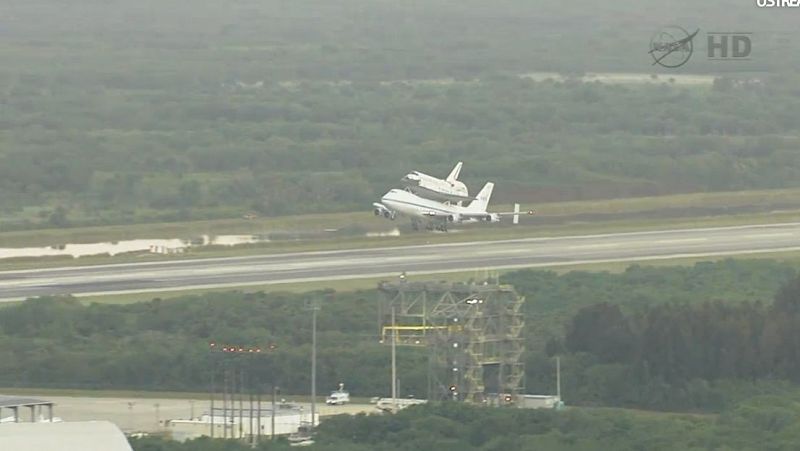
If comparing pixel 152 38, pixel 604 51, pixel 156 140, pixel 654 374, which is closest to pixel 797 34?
pixel 604 51

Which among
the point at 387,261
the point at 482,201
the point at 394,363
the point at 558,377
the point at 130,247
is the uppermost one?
the point at 482,201

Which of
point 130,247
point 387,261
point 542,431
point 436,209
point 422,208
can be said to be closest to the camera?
point 542,431

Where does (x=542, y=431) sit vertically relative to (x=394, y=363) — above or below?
below

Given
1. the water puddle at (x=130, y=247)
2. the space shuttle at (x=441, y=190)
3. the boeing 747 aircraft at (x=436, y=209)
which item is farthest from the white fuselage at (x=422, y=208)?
the water puddle at (x=130, y=247)

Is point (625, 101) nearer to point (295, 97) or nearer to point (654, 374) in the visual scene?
point (295, 97)

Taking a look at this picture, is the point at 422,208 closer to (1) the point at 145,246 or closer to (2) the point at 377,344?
(1) the point at 145,246

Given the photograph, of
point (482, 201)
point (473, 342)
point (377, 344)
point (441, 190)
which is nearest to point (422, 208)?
point (441, 190)

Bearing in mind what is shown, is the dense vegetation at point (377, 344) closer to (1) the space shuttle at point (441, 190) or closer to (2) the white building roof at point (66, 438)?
(1) the space shuttle at point (441, 190)

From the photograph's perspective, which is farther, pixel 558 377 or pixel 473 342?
pixel 558 377

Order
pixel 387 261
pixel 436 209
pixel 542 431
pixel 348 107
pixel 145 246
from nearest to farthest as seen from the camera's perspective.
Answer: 1. pixel 542 431
2. pixel 387 261
3. pixel 436 209
4. pixel 145 246
5. pixel 348 107
